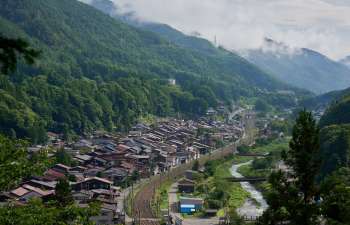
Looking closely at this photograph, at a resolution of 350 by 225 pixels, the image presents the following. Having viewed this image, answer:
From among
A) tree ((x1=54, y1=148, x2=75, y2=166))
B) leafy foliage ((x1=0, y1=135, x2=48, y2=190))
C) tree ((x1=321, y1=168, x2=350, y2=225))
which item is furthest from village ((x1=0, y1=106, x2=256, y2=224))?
tree ((x1=321, y1=168, x2=350, y2=225))

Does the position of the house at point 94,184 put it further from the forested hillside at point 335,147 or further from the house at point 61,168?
the forested hillside at point 335,147

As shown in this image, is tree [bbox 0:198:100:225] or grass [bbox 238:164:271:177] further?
grass [bbox 238:164:271:177]

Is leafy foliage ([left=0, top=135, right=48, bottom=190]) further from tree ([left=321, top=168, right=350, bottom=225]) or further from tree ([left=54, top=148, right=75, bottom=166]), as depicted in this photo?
tree ([left=54, top=148, right=75, bottom=166])

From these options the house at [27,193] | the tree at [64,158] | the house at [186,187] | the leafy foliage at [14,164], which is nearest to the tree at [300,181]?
the leafy foliage at [14,164]

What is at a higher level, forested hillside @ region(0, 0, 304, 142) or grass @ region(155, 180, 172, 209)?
forested hillside @ region(0, 0, 304, 142)

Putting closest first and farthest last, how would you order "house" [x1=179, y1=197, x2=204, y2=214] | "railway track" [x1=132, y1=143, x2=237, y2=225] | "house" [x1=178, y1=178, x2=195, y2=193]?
"railway track" [x1=132, y1=143, x2=237, y2=225] → "house" [x1=179, y1=197, x2=204, y2=214] → "house" [x1=178, y1=178, x2=195, y2=193]

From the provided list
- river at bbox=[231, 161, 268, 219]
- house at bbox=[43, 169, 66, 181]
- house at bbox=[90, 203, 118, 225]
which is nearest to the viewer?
house at bbox=[90, 203, 118, 225]

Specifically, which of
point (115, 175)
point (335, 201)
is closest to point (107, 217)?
point (115, 175)
